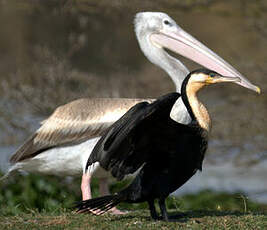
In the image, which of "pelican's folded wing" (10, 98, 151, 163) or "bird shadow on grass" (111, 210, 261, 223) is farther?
"pelican's folded wing" (10, 98, 151, 163)

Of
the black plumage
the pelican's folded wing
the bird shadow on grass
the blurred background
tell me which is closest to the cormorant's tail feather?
the black plumage

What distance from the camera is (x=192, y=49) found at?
22.8 feet

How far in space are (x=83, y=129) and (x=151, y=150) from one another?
1.93m

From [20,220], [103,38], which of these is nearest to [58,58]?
[103,38]

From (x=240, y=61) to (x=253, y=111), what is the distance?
2.20 feet

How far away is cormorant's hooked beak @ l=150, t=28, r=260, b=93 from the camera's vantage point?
21.4 feet

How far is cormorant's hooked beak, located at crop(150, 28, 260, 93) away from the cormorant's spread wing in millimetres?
2061

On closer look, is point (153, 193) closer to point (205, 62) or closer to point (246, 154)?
point (205, 62)

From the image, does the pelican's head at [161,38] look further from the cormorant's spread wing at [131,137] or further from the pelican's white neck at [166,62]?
the cormorant's spread wing at [131,137]

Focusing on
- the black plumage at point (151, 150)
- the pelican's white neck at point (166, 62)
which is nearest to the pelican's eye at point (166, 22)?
the pelican's white neck at point (166, 62)

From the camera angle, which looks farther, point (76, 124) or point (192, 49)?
point (192, 49)

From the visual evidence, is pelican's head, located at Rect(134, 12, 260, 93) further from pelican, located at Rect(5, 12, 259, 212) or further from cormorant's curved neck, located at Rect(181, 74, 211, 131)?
cormorant's curved neck, located at Rect(181, 74, 211, 131)

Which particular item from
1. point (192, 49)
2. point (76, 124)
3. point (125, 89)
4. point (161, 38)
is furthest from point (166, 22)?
point (125, 89)

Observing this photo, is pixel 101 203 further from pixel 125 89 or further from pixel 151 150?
pixel 125 89
